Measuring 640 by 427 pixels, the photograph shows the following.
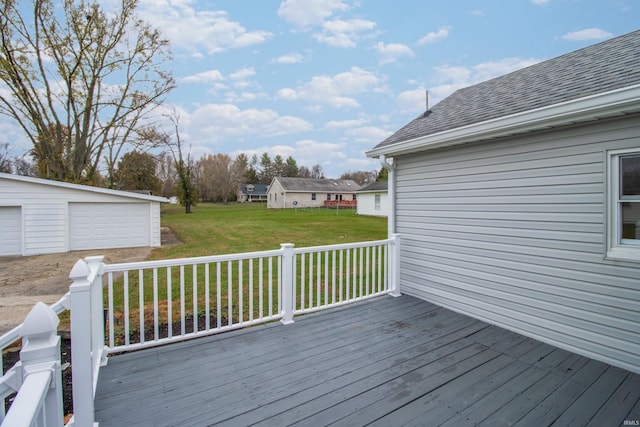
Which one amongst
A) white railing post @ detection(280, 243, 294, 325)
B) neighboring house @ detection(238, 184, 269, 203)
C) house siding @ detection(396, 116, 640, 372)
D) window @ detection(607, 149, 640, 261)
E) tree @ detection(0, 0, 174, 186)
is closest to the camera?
window @ detection(607, 149, 640, 261)

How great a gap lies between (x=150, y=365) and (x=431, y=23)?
322 inches

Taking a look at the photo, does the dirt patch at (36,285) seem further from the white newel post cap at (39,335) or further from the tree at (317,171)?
the tree at (317,171)

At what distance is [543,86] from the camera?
379 cm

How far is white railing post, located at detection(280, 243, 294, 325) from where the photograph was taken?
358 cm

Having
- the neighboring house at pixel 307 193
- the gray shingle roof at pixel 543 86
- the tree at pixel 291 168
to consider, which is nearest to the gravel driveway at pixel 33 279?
the gray shingle roof at pixel 543 86

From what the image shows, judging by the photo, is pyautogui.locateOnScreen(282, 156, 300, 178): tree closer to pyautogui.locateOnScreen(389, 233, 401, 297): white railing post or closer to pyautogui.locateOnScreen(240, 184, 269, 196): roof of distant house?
pyautogui.locateOnScreen(240, 184, 269, 196): roof of distant house

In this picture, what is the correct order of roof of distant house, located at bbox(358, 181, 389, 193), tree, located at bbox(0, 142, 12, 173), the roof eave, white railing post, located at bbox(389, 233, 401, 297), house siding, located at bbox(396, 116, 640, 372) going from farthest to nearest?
roof of distant house, located at bbox(358, 181, 389, 193), tree, located at bbox(0, 142, 12, 173), white railing post, located at bbox(389, 233, 401, 297), house siding, located at bbox(396, 116, 640, 372), the roof eave

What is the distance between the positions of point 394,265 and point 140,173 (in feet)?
96.5

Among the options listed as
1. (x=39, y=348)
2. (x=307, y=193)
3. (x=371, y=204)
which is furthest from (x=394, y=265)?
(x=307, y=193)

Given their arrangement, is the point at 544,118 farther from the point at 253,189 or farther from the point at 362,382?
the point at 253,189

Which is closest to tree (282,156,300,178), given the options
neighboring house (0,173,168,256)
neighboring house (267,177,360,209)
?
neighboring house (267,177,360,209)

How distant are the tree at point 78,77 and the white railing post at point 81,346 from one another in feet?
52.2

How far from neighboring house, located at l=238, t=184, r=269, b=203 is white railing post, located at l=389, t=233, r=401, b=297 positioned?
42.8 meters

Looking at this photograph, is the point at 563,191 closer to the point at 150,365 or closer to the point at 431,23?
the point at 150,365
